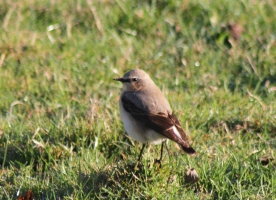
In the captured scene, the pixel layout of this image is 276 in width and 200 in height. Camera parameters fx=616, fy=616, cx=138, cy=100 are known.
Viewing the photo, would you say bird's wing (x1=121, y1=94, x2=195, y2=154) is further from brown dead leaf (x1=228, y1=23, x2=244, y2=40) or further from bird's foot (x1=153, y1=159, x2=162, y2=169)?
brown dead leaf (x1=228, y1=23, x2=244, y2=40)

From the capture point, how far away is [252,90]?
7.50 metres

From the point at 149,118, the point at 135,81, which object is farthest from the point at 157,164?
the point at 135,81

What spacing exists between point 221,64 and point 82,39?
192 cm

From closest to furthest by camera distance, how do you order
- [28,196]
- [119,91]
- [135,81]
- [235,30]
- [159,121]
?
[28,196], [159,121], [135,81], [119,91], [235,30]

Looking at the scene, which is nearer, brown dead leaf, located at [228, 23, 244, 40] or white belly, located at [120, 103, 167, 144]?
white belly, located at [120, 103, 167, 144]

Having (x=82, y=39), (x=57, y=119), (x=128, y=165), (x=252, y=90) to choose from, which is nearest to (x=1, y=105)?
(x=57, y=119)

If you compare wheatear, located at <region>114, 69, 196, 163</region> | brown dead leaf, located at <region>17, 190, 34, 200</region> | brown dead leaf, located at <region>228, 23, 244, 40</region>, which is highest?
wheatear, located at <region>114, 69, 196, 163</region>

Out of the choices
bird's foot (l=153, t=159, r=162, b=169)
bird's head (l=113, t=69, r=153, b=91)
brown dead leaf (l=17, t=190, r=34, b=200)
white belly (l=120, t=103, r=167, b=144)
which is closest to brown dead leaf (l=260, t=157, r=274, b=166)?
white belly (l=120, t=103, r=167, b=144)

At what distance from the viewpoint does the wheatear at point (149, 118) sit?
5508mm

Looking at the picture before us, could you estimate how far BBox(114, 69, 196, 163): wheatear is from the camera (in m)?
5.51

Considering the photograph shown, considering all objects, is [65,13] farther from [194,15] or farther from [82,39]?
[194,15]

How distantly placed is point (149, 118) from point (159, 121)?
0.38 ft

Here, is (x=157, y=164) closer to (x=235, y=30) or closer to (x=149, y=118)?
(x=149, y=118)

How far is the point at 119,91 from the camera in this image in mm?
7500
